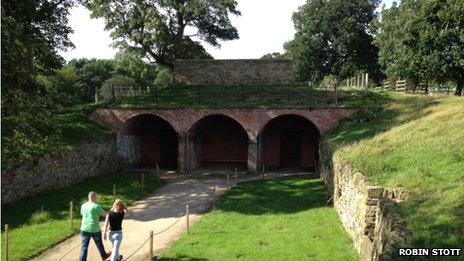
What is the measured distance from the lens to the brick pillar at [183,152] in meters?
31.1

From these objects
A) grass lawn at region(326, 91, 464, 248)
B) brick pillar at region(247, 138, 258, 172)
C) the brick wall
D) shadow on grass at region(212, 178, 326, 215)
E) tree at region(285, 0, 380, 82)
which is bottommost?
shadow on grass at region(212, 178, 326, 215)

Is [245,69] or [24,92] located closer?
[24,92]

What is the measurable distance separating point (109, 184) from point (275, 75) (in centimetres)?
2178

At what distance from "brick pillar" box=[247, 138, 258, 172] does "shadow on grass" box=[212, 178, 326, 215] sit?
4.06 m

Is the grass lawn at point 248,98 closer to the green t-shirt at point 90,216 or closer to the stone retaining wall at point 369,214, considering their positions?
the stone retaining wall at point 369,214

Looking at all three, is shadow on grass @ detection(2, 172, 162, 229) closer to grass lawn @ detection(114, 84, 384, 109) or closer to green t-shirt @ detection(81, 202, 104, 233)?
green t-shirt @ detection(81, 202, 104, 233)

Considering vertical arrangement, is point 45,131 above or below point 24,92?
below

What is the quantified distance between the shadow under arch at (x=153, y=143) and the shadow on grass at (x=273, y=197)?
1117cm

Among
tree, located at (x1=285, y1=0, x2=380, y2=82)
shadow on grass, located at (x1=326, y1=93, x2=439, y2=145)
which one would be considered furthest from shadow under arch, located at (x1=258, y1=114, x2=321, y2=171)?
tree, located at (x1=285, y1=0, x2=380, y2=82)

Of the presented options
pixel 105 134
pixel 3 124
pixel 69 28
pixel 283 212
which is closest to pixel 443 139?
pixel 283 212

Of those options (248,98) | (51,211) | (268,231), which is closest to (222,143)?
(248,98)

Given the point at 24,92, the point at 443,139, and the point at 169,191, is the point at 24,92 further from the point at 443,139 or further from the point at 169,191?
the point at 443,139

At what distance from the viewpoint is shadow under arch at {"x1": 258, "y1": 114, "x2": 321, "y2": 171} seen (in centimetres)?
3422

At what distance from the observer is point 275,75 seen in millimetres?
41875
